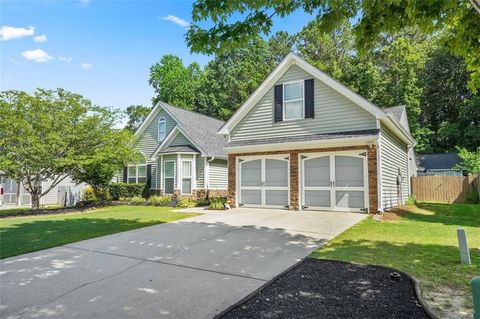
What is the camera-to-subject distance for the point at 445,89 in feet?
121

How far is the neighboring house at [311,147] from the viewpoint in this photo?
12461mm

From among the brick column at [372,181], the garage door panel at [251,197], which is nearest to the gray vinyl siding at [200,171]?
the garage door panel at [251,197]

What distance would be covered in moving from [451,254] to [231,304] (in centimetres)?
492

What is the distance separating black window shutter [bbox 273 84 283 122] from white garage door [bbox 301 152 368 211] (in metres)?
2.24

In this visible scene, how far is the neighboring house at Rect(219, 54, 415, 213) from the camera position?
491 inches

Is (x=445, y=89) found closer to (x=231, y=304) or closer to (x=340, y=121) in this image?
(x=340, y=121)

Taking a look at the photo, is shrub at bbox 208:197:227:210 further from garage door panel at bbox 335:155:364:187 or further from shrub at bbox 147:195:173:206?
garage door panel at bbox 335:155:364:187

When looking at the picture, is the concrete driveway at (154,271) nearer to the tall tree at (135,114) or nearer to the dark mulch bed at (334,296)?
the dark mulch bed at (334,296)

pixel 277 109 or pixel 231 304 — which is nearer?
pixel 231 304

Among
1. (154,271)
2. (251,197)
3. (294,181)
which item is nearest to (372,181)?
(294,181)

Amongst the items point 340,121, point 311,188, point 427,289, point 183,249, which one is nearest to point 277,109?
point 340,121

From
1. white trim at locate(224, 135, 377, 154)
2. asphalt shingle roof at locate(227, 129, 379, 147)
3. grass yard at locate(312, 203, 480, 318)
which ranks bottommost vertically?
grass yard at locate(312, 203, 480, 318)

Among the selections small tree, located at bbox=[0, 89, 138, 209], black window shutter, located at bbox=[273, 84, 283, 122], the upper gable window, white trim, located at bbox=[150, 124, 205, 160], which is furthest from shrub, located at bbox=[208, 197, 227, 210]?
the upper gable window

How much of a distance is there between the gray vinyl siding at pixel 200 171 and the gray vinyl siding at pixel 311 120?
15.6ft
